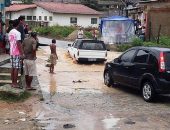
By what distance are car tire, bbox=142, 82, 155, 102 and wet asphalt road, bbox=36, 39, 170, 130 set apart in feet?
0.59

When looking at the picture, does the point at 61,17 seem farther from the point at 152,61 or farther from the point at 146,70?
the point at 152,61

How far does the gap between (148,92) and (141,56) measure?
48.6 inches

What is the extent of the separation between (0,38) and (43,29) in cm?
4378

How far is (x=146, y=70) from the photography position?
42.4 ft

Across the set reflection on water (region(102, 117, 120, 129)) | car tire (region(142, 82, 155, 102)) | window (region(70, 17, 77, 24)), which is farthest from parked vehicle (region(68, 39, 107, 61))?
window (region(70, 17, 77, 24))

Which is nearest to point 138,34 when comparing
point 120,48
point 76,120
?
point 120,48

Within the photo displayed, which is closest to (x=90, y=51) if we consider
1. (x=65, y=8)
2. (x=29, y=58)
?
(x=29, y=58)

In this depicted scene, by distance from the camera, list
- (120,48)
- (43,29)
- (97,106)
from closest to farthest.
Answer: (97,106), (120,48), (43,29)

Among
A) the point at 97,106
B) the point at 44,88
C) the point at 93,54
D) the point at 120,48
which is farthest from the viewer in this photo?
the point at 120,48

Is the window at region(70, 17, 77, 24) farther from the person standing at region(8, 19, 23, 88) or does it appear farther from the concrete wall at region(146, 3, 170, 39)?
the person standing at region(8, 19, 23, 88)

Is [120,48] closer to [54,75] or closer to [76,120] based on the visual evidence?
[54,75]

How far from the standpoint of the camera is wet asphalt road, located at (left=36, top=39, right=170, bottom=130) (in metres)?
9.79

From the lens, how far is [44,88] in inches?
591

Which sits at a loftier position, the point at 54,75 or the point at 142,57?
the point at 142,57
